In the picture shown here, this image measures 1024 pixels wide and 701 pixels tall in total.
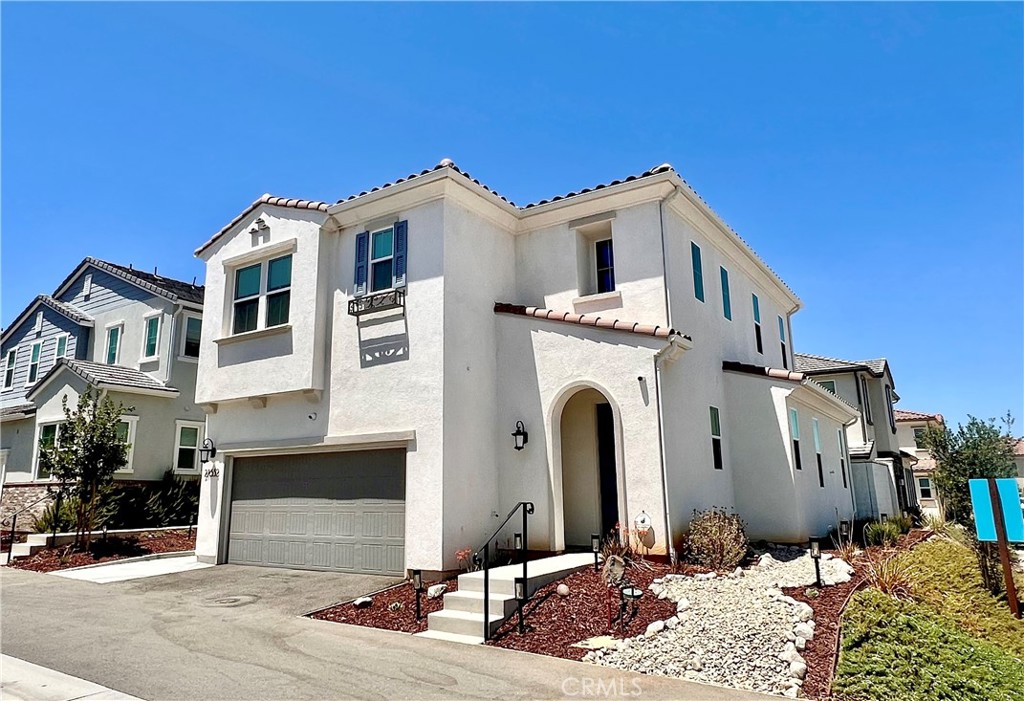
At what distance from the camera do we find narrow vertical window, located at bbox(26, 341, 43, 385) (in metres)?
25.2

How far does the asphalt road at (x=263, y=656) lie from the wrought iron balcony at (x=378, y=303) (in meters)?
5.10

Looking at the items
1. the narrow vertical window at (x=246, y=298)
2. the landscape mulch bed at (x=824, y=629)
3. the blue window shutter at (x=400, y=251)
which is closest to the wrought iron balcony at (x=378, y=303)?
the blue window shutter at (x=400, y=251)

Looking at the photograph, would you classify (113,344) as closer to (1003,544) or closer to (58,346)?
(58,346)

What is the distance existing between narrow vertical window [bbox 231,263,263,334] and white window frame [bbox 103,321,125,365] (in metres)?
11.0

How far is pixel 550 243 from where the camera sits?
14.0 m

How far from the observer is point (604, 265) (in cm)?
1382

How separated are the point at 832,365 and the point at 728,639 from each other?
2422 centimetres

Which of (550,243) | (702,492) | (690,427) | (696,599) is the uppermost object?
(550,243)

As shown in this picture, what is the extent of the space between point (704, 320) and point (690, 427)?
285 cm

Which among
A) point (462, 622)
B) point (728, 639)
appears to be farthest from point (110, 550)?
point (728, 639)

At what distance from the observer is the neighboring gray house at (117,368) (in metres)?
20.2

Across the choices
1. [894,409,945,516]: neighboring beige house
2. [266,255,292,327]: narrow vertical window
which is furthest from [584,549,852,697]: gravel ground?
[894,409,945,516]: neighboring beige house

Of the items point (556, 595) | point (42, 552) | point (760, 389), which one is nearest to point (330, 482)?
point (556, 595)

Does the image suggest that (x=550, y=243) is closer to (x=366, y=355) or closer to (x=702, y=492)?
(x=366, y=355)
